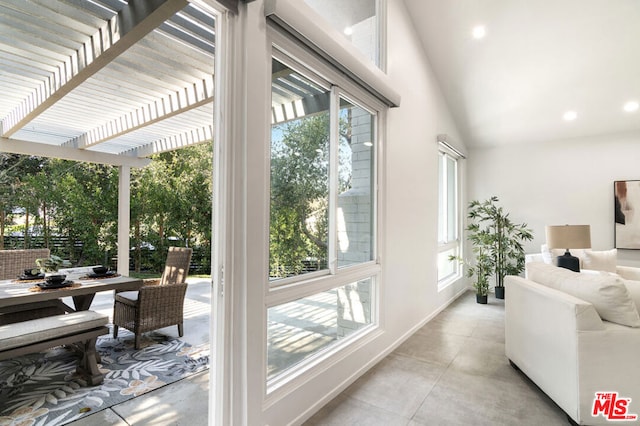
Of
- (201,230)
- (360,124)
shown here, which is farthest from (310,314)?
(201,230)

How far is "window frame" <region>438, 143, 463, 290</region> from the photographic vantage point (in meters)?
5.16

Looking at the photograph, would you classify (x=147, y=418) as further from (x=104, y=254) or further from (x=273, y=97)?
(x=104, y=254)

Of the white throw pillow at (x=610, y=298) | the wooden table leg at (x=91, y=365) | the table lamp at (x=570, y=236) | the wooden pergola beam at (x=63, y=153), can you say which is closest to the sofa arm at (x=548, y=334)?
the white throw pillow at (x=610, y=298)

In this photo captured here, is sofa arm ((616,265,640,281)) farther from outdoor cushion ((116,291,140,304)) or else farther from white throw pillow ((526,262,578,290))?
outdoor cushion ((116,291,140,304))

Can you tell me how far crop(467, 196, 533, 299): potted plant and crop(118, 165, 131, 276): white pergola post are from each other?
19.9 ft

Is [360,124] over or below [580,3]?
below

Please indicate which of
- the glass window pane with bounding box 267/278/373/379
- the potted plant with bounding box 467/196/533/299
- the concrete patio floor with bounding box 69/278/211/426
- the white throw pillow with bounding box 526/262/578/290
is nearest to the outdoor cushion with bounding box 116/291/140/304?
the concrete patio floor with bounding box 69/278/211/426

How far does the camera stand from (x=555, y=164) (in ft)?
18.2

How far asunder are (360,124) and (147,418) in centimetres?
278

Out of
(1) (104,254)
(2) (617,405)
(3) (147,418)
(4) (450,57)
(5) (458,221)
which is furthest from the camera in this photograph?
(1) (104,254)

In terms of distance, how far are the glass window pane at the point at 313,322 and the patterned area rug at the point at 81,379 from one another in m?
1.17

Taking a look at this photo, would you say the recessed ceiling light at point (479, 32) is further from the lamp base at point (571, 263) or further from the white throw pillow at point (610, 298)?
the white throw pillow at point (610, 298)

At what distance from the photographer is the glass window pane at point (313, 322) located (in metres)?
2.09

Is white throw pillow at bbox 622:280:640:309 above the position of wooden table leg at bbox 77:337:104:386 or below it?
above
